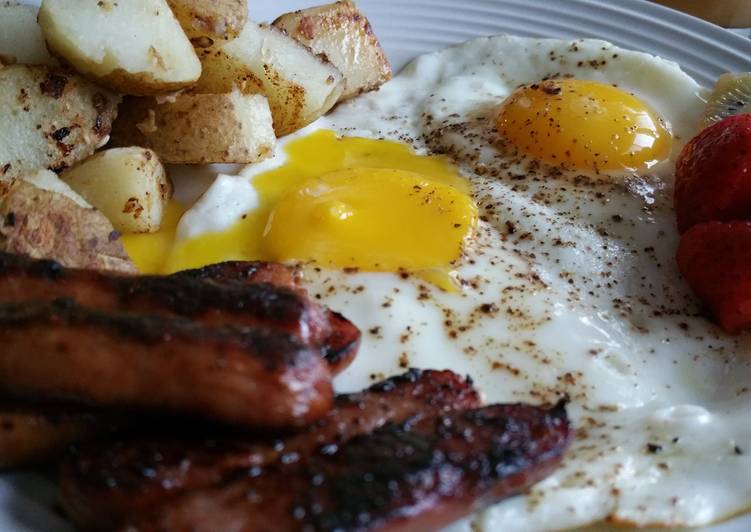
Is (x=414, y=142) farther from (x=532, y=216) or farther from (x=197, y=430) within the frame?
(x=197, y=430)

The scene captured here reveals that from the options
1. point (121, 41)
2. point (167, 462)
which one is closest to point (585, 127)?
point (121, 41)

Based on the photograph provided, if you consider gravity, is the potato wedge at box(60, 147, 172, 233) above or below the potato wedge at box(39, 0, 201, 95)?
below

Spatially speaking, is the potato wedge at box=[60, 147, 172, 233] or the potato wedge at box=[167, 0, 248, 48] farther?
the potato wedge at box=[167, 0, 248, 48]

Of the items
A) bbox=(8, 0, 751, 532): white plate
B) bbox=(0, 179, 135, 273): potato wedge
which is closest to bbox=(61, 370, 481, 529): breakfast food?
bbox=(0, 179, 135, 273): potato wedge

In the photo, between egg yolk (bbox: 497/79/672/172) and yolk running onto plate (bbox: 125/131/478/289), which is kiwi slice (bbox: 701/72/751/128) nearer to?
egg yolk (bbox: 497/79/672/172)

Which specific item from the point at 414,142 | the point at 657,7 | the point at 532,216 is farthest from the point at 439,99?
the point at 657,7

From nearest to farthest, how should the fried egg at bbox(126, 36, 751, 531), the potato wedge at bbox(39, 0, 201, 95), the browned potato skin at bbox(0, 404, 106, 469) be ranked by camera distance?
the browned potato skin at bbox(0, 404, 106, 469), the fried egg at bbox(126, 36, 751, 531), the potato wedge at bbox(39, 0, 201, 95)

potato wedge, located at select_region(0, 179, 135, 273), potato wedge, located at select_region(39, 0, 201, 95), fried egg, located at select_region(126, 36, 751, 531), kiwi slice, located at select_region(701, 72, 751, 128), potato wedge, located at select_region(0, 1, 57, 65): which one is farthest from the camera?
kiwi slice, located at select_region(701, 72, 751, 128)
